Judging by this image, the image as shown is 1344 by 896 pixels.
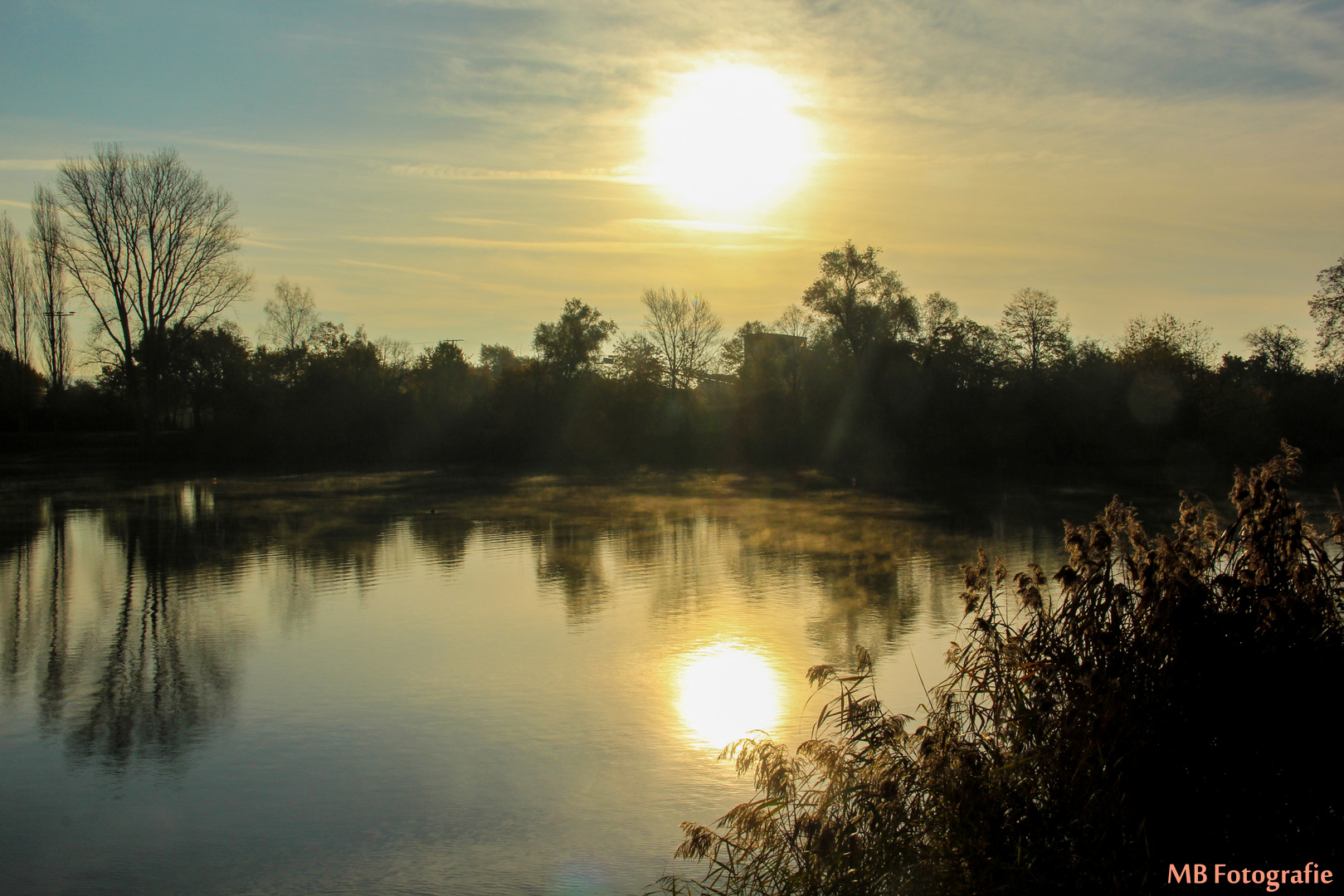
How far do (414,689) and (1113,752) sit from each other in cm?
565

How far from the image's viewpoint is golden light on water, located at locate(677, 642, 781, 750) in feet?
21.4

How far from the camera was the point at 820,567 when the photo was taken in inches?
517

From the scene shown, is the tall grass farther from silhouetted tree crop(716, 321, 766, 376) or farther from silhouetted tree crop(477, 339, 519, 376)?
silhouetted tree crop(477, 339, 519, 376)

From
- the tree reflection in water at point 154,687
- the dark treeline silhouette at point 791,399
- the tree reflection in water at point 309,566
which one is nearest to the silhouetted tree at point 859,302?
the dark treeline silhouette at point 791,399

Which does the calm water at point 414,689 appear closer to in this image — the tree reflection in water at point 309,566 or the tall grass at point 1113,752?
the tree reflection in water at point 309,566

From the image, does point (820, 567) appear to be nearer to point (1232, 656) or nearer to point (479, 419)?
point (1232, 656)

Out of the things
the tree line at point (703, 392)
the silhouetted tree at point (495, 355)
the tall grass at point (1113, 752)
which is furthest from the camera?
the silhouetted tree at point (495, 355)

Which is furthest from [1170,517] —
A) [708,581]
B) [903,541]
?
[708,581]

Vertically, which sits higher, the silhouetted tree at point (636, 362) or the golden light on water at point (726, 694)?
the silhouetted tree at point (636, 362)

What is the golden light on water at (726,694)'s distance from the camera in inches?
257

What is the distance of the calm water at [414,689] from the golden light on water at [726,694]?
0.03 metres

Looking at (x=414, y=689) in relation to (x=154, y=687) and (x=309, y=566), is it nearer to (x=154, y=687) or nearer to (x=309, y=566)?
(x=154, y=687)

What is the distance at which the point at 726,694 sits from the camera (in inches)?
290

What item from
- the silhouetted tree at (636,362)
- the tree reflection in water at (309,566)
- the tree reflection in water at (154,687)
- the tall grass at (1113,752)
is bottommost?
the tree reflection in water at (154,687)
